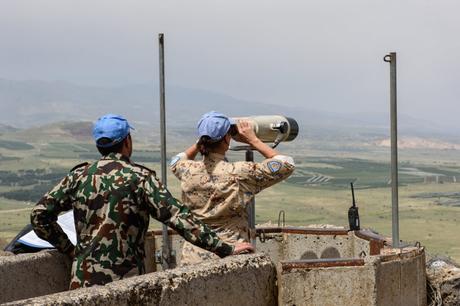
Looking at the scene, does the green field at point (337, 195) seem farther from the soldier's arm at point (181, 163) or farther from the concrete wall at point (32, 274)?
the concrete wall at point (32, 274)

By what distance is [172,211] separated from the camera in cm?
440

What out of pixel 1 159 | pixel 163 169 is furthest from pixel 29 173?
pixel 163 169

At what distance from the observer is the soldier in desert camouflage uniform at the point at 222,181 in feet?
17.4

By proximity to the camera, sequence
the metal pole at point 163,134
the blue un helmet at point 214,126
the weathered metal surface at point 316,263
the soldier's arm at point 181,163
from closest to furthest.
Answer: the weathered metal surface at point 316,263
the blue un helmet at point 214,126
the soldier's arm at point 181,163
the metal pole at point 163,134

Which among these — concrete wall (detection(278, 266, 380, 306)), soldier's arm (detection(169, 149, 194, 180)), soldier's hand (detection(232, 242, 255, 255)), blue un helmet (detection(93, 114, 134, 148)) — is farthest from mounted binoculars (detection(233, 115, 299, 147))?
blue un helmet (detection(93, 114, 134, 148))

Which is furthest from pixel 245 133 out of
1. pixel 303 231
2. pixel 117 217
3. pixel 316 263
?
pixel 303 231

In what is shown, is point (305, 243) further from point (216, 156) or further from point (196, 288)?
point (196, 288)

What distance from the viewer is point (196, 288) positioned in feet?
14.3

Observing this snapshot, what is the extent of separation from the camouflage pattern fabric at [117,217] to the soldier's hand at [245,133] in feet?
4.54

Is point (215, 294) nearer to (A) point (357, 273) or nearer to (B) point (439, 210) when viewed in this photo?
(A) point (357, 273)

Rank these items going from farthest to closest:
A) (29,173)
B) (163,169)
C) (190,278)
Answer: (29,173) → (163,169) → (190,278)

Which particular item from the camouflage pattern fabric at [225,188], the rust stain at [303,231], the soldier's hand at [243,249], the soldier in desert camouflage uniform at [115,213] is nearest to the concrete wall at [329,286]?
the soldier's hand at [243,249]

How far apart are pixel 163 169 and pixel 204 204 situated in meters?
2.77

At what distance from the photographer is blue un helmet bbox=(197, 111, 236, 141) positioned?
527cm
